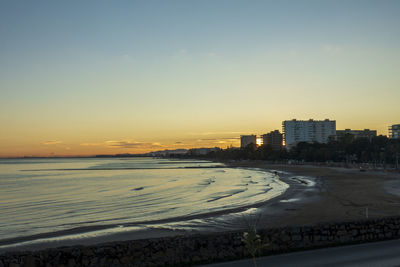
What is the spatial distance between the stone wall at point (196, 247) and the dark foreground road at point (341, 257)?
0.45 m

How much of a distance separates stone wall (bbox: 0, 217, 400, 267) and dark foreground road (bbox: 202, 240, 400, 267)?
1.47ft

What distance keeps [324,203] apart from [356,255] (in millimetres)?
21845

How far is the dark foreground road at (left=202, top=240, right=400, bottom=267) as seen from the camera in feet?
37.1

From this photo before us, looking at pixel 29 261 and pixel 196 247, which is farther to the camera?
pixel 196 247

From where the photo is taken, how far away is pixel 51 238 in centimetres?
2058

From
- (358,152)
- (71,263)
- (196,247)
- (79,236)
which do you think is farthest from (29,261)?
A: (358,152)

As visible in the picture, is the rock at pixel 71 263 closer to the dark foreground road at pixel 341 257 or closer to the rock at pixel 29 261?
the rock at pixel 29 261

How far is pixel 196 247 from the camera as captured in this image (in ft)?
39.2

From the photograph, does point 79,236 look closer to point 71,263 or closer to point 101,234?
point 101,234

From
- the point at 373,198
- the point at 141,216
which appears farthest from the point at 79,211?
the point at 373,198

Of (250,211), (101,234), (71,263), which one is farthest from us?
(250,211)

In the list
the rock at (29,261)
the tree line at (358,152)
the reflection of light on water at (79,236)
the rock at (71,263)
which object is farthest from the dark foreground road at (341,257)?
the tree line at (358,152)

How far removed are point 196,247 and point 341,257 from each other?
4.76 m

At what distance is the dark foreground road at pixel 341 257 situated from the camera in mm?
11320
